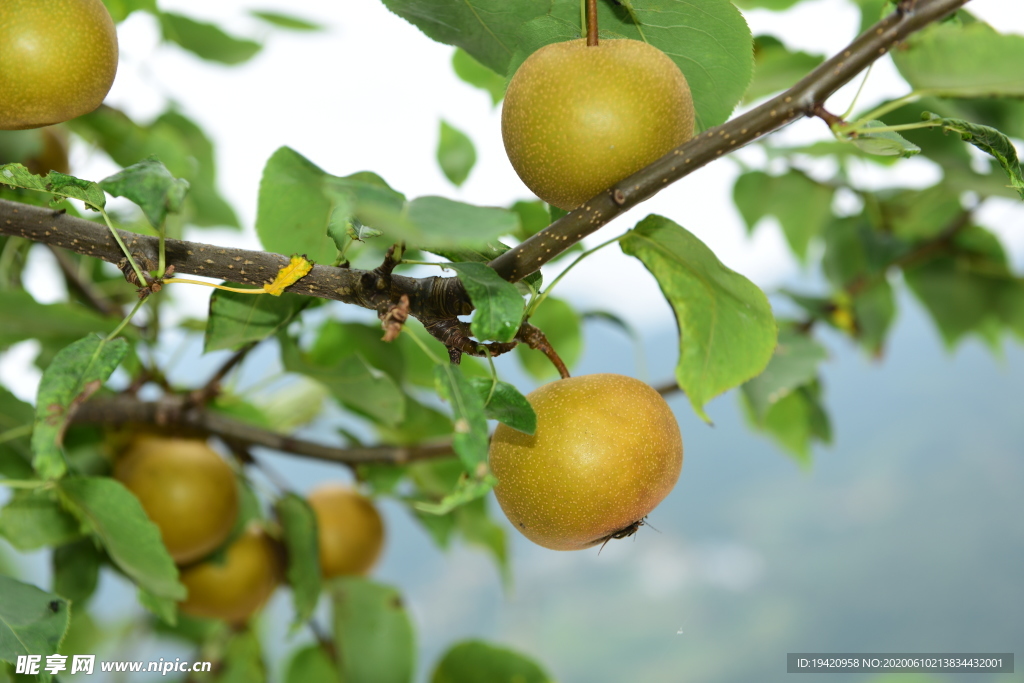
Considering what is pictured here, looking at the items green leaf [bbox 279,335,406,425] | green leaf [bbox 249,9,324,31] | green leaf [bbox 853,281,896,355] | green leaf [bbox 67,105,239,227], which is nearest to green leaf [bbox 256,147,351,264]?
green leaf [bbox 279,335,406,425]

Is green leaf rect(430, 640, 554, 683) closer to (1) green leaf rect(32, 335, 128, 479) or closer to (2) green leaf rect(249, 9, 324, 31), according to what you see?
(1) green leaf rect(32, 335, 128, 479)

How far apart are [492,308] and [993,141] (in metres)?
0.21

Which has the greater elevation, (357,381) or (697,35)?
(697,35)

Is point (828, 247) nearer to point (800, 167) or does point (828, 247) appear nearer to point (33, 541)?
point (800, 167)

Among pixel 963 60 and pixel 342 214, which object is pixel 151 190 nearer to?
pixel 342 214

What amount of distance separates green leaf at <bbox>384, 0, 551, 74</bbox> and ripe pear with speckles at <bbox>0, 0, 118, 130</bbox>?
0.12 metres

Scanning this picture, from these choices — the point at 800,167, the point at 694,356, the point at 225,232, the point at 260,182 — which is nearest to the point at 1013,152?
the point at 694,356

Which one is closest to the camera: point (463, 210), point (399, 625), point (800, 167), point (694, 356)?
point (463, 210)

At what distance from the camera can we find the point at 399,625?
72 centimetres

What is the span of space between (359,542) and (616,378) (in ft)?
1.66

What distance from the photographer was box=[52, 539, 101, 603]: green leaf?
23.0 inches

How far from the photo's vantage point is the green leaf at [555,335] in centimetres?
75

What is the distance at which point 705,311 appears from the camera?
1.16ft

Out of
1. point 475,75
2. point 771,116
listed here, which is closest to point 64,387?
→ point 771,116
